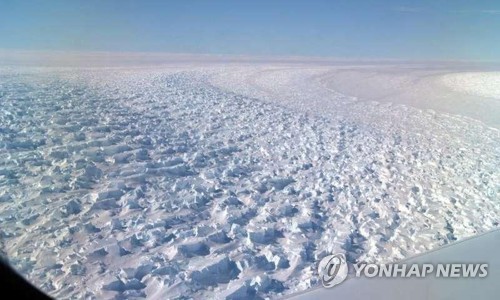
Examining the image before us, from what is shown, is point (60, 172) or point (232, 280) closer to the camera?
point (232, 280)

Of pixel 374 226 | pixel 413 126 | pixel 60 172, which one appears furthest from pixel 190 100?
pixel 374 226

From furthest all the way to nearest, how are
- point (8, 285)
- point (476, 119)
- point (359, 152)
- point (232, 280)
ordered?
point (476, 119) < point (359, 152) < point (232, 280) < point (8, 285)

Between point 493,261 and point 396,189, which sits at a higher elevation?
point 493,261

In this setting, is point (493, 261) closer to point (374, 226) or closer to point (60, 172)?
point (374, 226)

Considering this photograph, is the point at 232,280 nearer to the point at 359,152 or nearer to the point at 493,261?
the point at 493,261

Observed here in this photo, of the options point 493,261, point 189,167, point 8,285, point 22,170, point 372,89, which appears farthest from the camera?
point 372,89

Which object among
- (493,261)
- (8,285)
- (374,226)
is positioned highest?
(8,285)

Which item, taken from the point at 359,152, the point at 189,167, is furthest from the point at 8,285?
the point at 359,152
